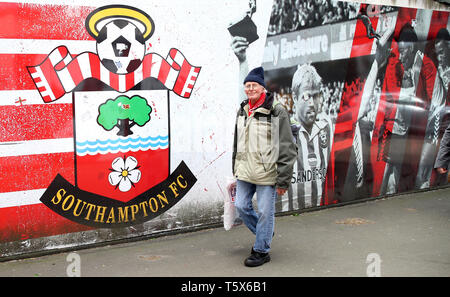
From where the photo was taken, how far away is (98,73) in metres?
5.66

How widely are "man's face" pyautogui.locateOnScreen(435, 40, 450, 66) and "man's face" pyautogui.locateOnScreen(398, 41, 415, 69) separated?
649mm

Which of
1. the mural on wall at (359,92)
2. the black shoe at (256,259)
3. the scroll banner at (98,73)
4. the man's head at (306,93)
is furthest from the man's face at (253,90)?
the man's head at (306,93)

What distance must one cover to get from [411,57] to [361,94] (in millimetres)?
1183

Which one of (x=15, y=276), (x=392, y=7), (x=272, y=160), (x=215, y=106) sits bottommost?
(x=15, y=276)

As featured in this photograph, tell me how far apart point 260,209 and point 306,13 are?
3095 millimetres

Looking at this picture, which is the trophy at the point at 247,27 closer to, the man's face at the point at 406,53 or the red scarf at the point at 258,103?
the red scarf at the point at 258,103

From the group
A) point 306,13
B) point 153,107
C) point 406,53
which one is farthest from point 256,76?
point 406,53

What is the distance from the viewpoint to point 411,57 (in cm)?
845

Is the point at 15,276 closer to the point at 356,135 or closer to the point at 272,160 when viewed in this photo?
the point at 272,160

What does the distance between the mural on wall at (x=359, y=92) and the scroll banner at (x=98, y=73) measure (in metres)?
1.19

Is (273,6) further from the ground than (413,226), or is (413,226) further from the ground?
(273,6)

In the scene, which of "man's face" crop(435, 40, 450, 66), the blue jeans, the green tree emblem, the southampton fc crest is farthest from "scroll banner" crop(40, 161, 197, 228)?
"man's face" crop(435, 40, 450, 66)

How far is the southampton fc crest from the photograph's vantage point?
5566mm
